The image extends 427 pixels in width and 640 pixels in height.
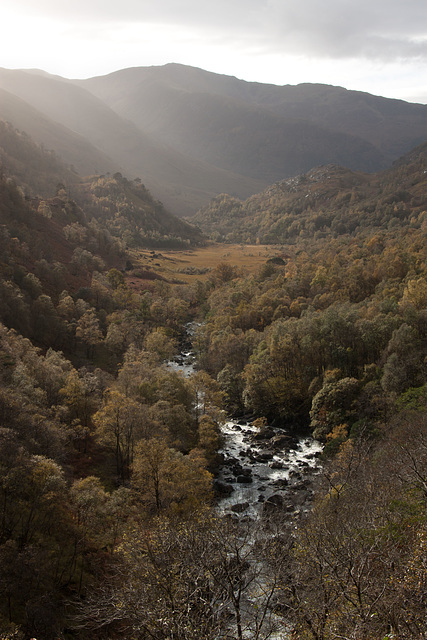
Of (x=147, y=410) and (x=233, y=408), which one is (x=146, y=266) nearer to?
(x=233, y=408)

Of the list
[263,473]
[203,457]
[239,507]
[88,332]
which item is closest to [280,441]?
[263,473]

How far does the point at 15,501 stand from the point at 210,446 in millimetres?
28269

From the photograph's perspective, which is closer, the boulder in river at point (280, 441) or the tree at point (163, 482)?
the tree at point (163, 482)

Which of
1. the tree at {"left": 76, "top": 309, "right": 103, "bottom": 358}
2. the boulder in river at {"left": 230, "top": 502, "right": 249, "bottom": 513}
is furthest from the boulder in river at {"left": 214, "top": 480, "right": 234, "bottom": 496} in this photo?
the tree at {"left": 76, "top": 309, "right": 103, "bottom": 358}

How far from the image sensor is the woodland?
19.8 meters

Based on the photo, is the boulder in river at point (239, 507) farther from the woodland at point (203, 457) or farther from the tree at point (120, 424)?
the tree at point (120, 424)

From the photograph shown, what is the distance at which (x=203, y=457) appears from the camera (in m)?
46.6

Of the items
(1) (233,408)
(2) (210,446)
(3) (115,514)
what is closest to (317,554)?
(3) (115,514)

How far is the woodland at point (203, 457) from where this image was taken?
19844 millimetres

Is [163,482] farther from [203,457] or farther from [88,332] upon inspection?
[88,332]

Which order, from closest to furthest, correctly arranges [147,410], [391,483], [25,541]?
[25,541]
[391,483]
[147,410]

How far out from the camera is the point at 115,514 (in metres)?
31.5

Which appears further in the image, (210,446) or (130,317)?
(130,317)

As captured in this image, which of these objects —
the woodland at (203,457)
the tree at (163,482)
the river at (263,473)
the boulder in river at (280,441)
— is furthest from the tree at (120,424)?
the boulder in river at (280,441)
